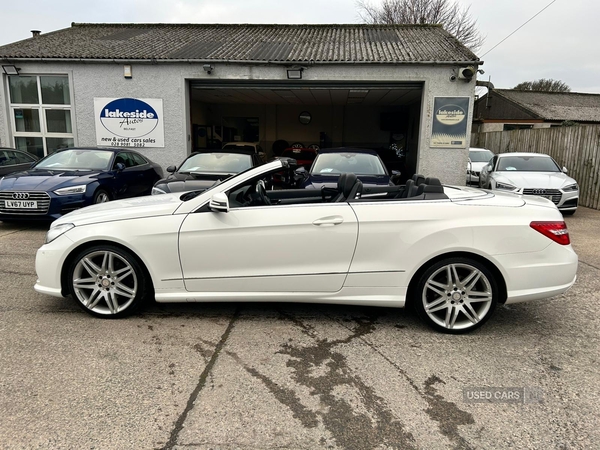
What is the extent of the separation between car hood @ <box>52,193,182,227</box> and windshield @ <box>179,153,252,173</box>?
14.6ft

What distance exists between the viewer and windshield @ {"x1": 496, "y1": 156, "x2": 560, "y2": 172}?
1079 cm

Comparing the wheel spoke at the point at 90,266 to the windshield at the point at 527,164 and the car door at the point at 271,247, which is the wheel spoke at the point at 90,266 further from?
the windshield at the point at 527,164

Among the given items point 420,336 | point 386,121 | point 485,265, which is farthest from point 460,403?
point 386,121

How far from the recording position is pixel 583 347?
3.39 m

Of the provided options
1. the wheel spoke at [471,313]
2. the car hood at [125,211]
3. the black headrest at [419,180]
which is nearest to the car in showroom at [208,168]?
the car hood at [125,211]

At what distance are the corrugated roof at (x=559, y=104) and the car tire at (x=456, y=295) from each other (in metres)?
32.3

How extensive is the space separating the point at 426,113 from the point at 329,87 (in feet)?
9.67

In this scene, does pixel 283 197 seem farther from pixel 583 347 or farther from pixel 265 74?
pixel 265 74

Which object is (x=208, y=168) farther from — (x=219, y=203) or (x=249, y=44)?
(x=249, y=44)

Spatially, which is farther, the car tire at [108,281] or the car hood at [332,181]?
the car hood at [332,181]

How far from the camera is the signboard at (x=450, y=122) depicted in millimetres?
11242

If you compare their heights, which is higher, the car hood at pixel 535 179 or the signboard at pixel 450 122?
Result: the signboard at pixel 450 122

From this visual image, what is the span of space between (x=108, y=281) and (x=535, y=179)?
954cm

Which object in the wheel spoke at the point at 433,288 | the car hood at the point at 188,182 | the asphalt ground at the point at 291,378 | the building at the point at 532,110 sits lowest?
the asphalt ground at the point at 291,378
